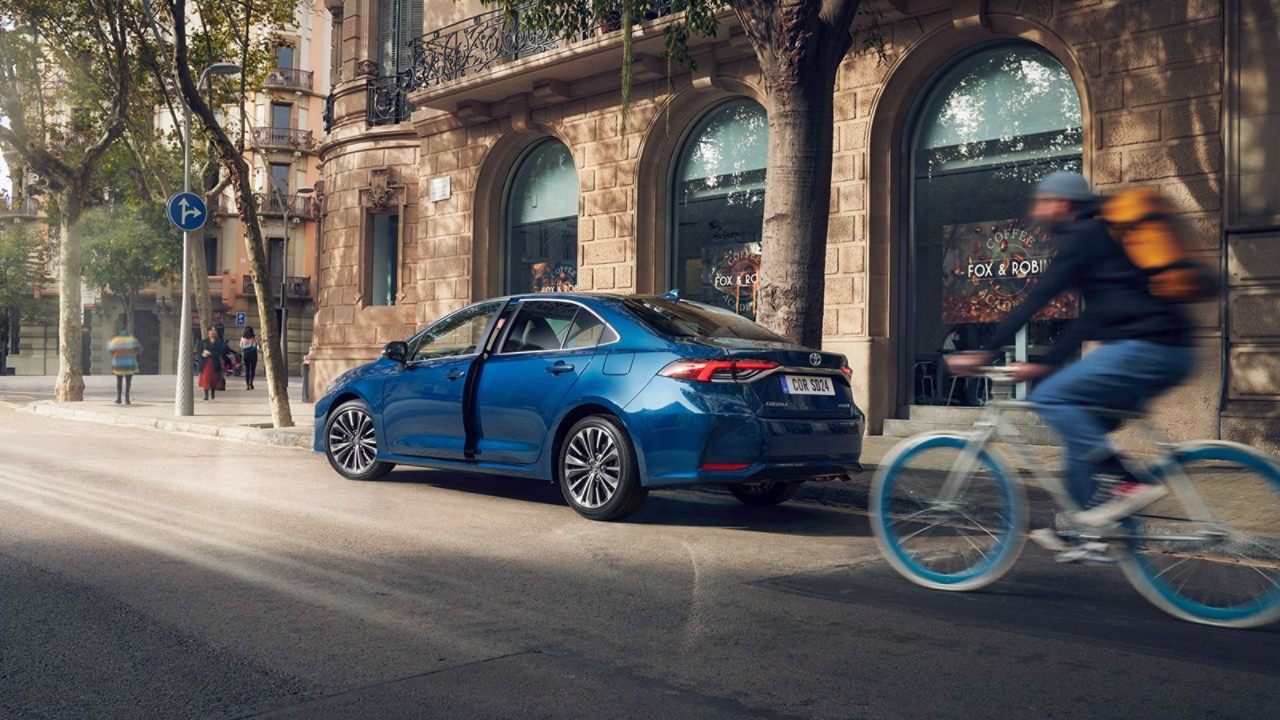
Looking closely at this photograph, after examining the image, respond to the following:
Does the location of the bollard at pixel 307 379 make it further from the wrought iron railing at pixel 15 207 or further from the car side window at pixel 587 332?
the wrought iron railing at pixel 15 207

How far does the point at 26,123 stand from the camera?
79.6 feet

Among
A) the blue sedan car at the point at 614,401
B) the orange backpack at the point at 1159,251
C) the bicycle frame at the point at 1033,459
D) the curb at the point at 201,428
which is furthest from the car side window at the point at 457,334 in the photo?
the orange backpack at the point at 1159,251

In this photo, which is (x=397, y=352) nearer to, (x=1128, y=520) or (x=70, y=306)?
(x=1128, y=520)

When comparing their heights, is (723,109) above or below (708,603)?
above

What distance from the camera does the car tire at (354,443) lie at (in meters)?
9.16

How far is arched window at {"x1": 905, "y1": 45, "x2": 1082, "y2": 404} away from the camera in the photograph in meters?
12.2

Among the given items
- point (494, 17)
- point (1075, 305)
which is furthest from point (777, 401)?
point (494, 17)

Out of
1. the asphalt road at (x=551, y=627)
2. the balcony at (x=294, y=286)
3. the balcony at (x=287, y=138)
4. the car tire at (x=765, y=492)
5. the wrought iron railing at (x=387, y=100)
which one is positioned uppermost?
the balcony at (x=287, y=138)

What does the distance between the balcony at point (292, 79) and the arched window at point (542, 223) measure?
4432cm

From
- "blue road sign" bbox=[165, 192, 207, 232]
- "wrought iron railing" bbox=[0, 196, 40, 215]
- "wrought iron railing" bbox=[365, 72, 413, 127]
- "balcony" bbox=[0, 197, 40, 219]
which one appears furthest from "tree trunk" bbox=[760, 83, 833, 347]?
"wrought iron railing" bbox=[0, 196, 40, 215]

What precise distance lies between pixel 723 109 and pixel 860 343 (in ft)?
14.1

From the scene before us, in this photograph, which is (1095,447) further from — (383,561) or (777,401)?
(383,561)

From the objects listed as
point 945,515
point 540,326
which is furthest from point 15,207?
point 945,515

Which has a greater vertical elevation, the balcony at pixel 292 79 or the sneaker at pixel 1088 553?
the balcony at pixel 292 79
